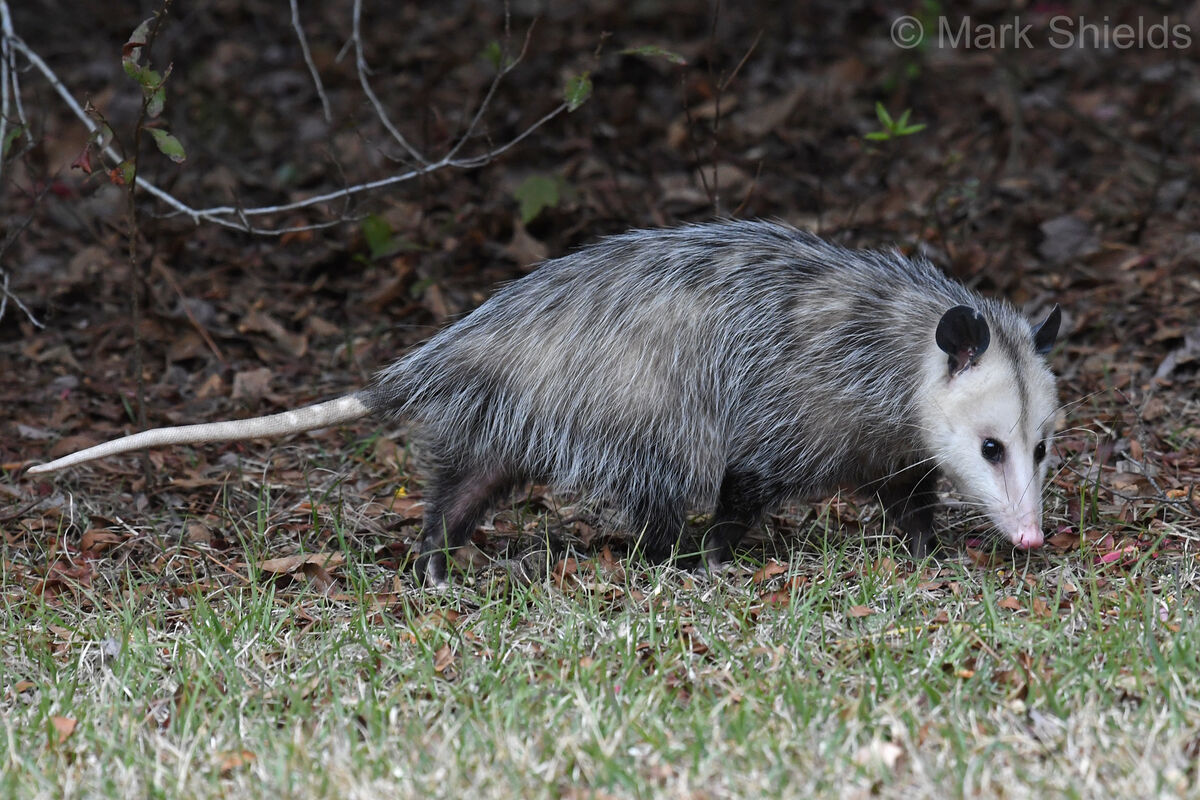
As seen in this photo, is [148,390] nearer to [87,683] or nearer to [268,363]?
[268,363]

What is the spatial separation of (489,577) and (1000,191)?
2.85 meters

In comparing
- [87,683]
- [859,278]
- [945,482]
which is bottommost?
[945,482]

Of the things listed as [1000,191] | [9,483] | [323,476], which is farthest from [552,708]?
[1000,191]

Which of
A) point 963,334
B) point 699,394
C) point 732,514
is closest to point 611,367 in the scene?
point 699,394

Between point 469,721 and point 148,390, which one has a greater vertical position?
point 469,721

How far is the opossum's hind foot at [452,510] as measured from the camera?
2953mm

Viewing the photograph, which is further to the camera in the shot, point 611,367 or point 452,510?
point 452,510

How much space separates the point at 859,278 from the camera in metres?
2.97

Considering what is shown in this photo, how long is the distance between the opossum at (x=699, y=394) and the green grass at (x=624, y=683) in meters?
0.18

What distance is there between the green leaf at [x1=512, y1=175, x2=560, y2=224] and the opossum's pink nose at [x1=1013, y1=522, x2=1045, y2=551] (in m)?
2.26

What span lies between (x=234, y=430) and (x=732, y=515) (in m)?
1.03

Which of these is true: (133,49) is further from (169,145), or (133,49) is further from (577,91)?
(577,91)

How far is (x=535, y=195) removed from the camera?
4.58m

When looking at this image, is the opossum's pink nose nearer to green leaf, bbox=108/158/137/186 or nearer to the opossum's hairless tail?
the opossum's hairless tail
